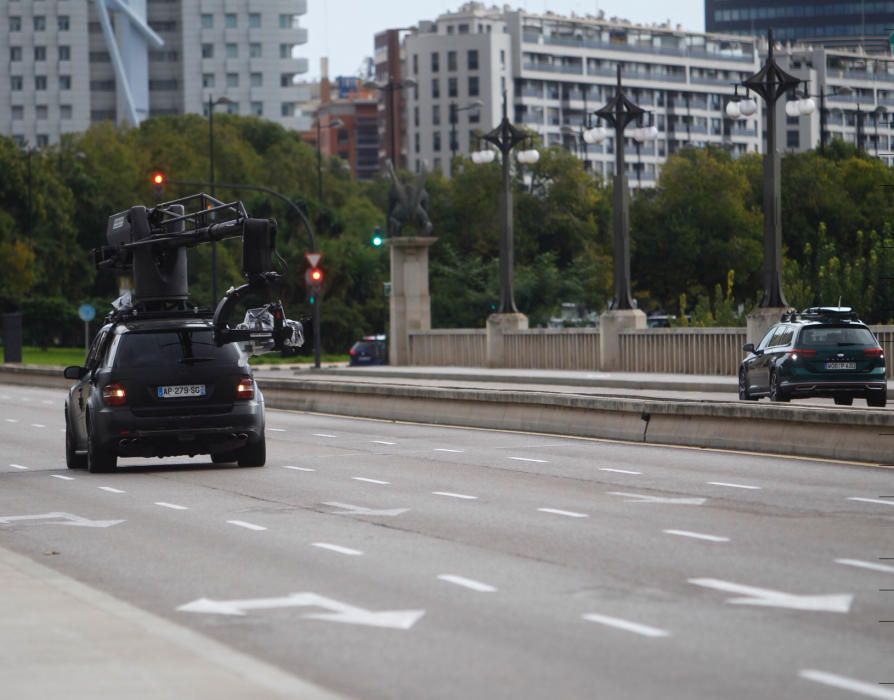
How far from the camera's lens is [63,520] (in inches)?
637

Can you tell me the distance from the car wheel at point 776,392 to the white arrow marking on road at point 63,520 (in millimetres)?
16546

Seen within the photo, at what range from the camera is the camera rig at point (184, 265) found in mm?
21406

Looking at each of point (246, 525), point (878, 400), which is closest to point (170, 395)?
point (246, 525)

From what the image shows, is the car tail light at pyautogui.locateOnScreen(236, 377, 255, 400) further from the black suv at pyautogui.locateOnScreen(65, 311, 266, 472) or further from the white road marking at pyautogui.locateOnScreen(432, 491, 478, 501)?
the white road marking at pyautogui.locateOnScreen(432, 491, 478, 501)

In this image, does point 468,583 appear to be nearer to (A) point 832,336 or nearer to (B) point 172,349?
(B) point 172,349

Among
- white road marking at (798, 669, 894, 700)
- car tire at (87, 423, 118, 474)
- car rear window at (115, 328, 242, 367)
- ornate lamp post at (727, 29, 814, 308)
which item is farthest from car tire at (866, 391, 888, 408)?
white road marking at (798, 669, 894, 700)

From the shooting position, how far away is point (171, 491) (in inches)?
741

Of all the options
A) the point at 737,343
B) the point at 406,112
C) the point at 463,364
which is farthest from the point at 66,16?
the point at 737,343

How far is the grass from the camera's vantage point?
268 ft

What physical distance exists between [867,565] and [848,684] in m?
3.92

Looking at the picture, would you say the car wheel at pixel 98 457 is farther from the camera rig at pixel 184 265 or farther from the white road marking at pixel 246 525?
the white road marking at pixel 246 525

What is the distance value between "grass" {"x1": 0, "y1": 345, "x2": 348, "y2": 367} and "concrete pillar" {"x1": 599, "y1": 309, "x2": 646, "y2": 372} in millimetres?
32082

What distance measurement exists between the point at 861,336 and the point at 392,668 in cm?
2354

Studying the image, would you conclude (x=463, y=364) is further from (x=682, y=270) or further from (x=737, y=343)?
(x=682, y=270)
